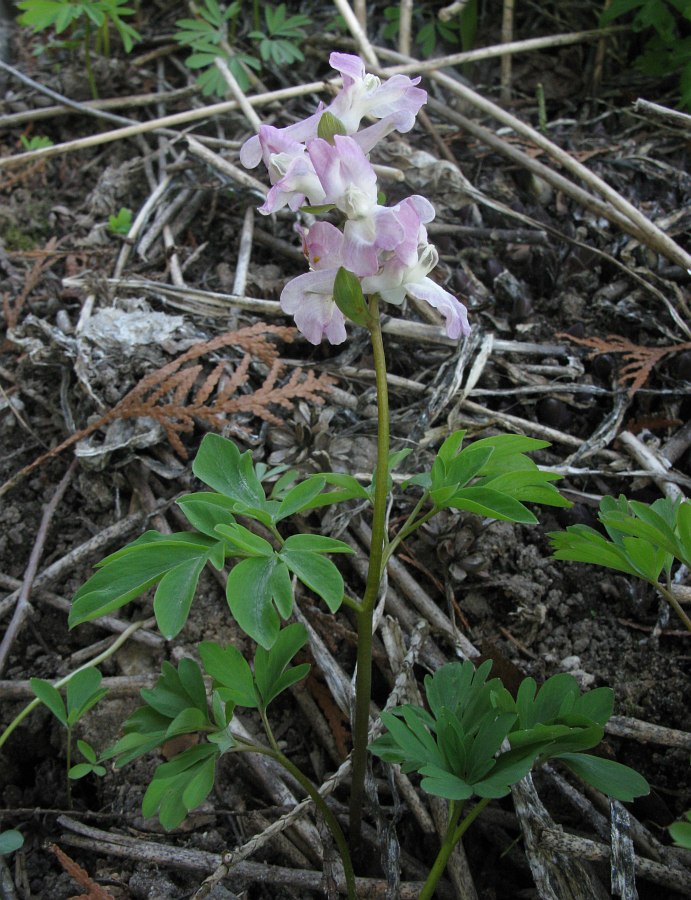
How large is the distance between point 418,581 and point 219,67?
260cm

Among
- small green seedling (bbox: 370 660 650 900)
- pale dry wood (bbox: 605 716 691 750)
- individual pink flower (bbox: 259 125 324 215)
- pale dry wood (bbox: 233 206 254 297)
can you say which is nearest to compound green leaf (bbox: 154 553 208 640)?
small green seedling (bbox: 370 660 650 900)

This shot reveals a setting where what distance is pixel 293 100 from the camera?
355 centimetres

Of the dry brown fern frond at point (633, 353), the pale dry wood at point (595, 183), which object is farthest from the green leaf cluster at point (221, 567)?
the pale dry wood at point (595, 183)

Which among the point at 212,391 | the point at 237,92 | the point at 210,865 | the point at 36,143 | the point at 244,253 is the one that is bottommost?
the point at 210,865

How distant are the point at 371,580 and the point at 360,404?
1.11m

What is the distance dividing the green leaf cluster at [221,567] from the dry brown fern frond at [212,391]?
92 cm

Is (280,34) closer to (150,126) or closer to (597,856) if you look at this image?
(150,126)

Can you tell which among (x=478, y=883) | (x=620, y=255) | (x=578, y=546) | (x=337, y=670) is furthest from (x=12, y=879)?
(x=620, y=255)

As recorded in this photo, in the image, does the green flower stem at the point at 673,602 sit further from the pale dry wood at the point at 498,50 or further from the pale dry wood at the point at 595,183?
the pale dry wood at the point at 498,50

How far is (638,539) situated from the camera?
5.02ft

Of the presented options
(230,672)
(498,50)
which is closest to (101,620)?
(230,672)

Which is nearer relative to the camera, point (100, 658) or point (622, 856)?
point (622, 856)

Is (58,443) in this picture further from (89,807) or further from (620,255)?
(620,255)

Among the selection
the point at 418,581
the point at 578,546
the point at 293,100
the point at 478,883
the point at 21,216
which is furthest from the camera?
the point at 293,100
